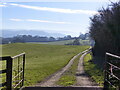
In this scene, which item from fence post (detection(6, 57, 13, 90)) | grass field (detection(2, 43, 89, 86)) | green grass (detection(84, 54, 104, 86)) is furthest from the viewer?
grass field (detection(2, 43, 89, 86))

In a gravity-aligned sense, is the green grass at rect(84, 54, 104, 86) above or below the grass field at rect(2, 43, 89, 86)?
above

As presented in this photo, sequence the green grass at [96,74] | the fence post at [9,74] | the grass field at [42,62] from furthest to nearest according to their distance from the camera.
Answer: the grass field at [42,62] < the green grass at [96,74] < the fence post at [9,74]

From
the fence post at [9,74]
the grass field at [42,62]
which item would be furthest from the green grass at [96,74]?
the fence post at [9,74]

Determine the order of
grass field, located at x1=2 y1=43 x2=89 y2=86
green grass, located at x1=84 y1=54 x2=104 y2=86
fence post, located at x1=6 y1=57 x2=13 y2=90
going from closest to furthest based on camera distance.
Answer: fence post, located at x1=6 y1=57 x2=13 y2=90 < green grass, located at x1=84 y1=54 x2=104 y2=86 < grass field, located at x1=2 y1=43 x2=89 y2=86

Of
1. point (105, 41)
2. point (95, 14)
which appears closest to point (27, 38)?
point (95, 14)

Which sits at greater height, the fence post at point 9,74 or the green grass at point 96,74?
the fence post at point 9,74

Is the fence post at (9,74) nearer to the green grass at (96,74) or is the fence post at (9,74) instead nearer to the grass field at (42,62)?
the grass field at (42,62)

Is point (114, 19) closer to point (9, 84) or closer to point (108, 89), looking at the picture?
point (108, 89)

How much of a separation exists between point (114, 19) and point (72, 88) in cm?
2094

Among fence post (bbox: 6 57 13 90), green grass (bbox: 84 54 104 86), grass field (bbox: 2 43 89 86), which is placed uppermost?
fence post (bbox: 6 57 13 90)

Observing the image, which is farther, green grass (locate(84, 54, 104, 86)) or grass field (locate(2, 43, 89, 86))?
grass field (locate(2, 43, 89, 86))

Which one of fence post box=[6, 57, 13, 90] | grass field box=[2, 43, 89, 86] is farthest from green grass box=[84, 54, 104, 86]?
fence post box=[6, 57, 13, 90]

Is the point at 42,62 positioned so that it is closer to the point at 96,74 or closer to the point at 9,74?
the point at 96,74

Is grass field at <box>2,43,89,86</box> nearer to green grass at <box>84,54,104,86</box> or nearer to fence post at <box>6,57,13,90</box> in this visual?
green grass at <box>84,54,104,86</box>
